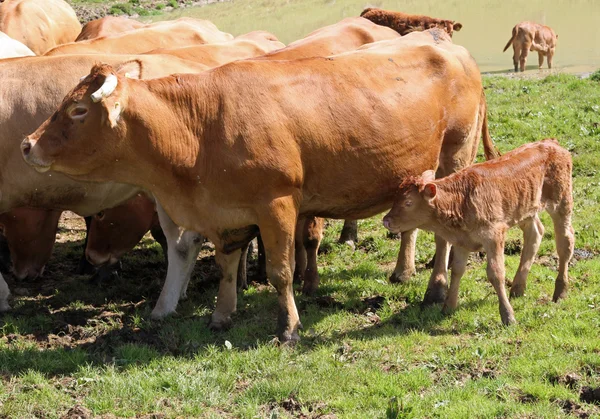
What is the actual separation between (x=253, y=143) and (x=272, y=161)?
0.66 ft

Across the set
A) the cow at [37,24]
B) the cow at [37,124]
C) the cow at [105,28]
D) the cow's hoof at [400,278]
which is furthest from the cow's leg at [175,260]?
the cow at [37,24]

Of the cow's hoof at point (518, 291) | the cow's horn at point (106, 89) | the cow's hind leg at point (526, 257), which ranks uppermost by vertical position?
the cow's horn at point (106, 89)

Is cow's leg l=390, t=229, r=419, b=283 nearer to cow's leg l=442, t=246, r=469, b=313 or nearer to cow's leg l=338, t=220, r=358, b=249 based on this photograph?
cow's leg l=442, t=246, r=469, b=313

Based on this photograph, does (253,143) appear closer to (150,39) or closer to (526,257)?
(526,257)

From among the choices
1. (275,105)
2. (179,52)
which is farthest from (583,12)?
(275,105)

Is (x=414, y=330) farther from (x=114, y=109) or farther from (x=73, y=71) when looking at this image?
(x=73, y=71)

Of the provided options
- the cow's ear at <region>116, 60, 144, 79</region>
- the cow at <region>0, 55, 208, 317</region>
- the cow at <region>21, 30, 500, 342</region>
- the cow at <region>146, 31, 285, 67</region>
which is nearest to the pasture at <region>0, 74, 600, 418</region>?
the cow at <region>21, 30, 500, 342</region>

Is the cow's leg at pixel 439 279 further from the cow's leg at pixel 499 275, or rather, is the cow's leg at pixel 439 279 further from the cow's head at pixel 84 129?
the cow's head at pixel 84 129

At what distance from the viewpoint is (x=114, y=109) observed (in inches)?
264

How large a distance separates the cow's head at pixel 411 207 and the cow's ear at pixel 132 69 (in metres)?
2.49

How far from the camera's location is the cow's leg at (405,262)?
9053mm

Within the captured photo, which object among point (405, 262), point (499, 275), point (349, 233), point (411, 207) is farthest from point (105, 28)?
point (499, 275)

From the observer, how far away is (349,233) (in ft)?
34.3

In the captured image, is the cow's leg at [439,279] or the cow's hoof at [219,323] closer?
the cow's hoof at [219,323]
